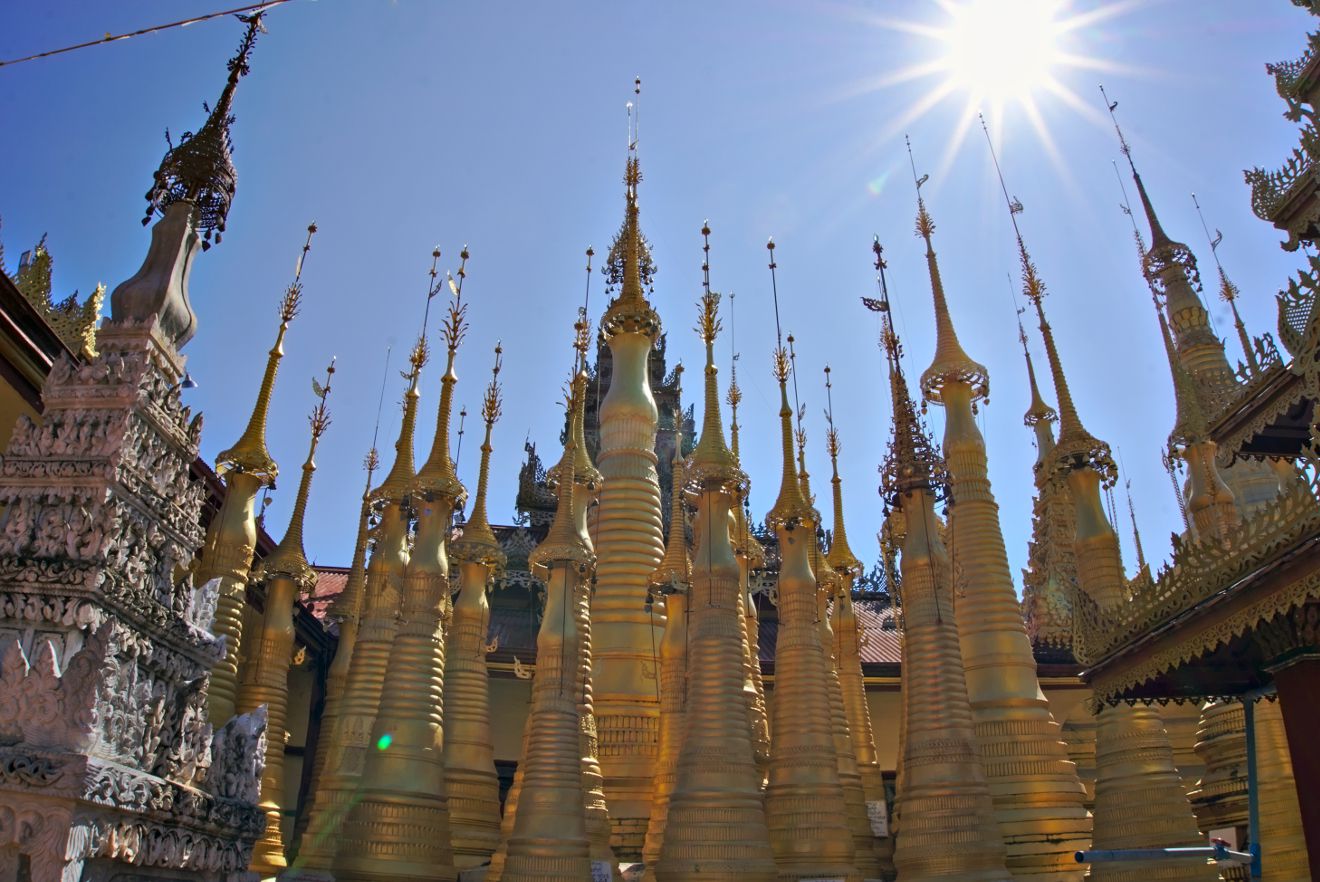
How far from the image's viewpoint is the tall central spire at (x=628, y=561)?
1730cm

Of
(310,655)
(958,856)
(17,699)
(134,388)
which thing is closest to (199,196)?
(134,388)

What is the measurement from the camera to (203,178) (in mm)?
9727

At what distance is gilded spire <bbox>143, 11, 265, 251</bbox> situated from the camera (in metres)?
9.66

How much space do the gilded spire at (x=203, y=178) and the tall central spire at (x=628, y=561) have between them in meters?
11.3

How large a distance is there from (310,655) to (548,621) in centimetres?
1378

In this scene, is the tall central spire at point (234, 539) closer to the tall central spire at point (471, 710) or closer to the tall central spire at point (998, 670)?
the tall central spire at point (471, 710)

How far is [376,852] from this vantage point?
1491 cm

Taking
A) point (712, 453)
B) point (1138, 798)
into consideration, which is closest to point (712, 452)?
point (712, 453)

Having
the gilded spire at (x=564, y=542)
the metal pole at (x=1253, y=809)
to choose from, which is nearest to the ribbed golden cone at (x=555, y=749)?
the gilded spire at (x=564, y=542)

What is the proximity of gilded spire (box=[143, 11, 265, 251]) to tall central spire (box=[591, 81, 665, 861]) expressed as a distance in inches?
443

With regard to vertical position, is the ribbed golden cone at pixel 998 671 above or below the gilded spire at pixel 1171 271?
below

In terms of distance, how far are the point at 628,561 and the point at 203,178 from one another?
12.3 meters

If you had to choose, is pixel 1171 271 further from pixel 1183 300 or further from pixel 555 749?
pixel 555 749

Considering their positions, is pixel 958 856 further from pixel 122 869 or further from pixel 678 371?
pixel 678 371
